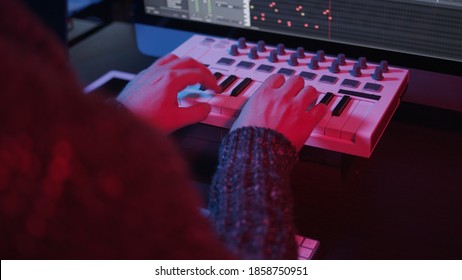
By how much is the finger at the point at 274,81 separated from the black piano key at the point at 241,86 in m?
0.05

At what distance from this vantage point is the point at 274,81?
3.36 ft

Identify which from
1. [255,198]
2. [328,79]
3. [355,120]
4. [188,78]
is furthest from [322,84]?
[255,198]

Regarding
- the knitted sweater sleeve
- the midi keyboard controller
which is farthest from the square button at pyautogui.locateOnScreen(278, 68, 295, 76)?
the knitted sweater sleeve

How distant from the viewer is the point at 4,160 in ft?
1.23

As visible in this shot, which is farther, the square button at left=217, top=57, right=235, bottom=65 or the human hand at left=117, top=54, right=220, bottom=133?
the square button at left=217, top=57, right=235, bottom=65

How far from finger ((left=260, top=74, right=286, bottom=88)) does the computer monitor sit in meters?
0.16

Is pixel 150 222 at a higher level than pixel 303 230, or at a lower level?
higher

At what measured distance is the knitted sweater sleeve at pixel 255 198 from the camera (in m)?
0.70

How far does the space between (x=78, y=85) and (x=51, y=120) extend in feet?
0.14

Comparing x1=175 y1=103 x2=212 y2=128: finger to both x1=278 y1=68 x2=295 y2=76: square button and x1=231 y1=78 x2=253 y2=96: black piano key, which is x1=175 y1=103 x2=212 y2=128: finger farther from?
x1=278 y1=68 x2=295 y2=76: square button

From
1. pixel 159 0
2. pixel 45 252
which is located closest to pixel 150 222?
pixel 45 252

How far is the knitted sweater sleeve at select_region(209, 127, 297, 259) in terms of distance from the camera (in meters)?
0.70

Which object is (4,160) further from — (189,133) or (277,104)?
(189,133)
